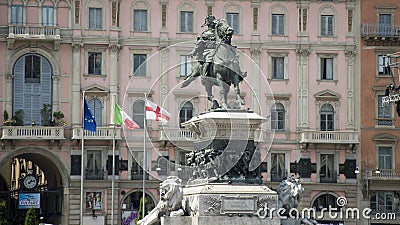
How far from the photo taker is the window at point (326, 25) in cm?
8838

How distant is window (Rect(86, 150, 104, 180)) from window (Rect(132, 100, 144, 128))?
1278cm

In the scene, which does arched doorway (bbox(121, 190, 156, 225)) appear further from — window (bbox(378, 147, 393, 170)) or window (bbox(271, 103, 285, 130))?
window (bbox(378, 147, 393, 170))

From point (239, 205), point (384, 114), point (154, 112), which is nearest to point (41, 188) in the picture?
point (384, 114)

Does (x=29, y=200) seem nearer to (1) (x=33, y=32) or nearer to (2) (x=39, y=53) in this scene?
(2) (x=39, y=53)

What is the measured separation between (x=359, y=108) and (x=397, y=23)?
7.66 m

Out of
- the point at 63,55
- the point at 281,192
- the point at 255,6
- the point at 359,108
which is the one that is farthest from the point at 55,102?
the point at 281,192

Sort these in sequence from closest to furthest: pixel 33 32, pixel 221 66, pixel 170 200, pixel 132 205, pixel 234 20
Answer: pixel 170 200, pixel 221 66, pixel 33 32, pixel 132 205, pixel 234 20

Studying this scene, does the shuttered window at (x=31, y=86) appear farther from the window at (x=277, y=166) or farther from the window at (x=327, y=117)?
the window at (x=327, y=117)

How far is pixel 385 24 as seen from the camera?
88.4 meters

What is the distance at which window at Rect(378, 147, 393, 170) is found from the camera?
87.8m

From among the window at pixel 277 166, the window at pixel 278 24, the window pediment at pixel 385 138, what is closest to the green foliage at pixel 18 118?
A: the window at pixel 277 166

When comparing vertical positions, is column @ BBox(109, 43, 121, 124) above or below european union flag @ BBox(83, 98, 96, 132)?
above

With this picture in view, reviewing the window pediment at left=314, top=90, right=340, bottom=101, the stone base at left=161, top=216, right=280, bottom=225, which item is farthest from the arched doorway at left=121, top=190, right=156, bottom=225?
the stone base at left=161, top=216, right=280, bottom=225

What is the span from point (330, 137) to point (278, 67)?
7021 mm
